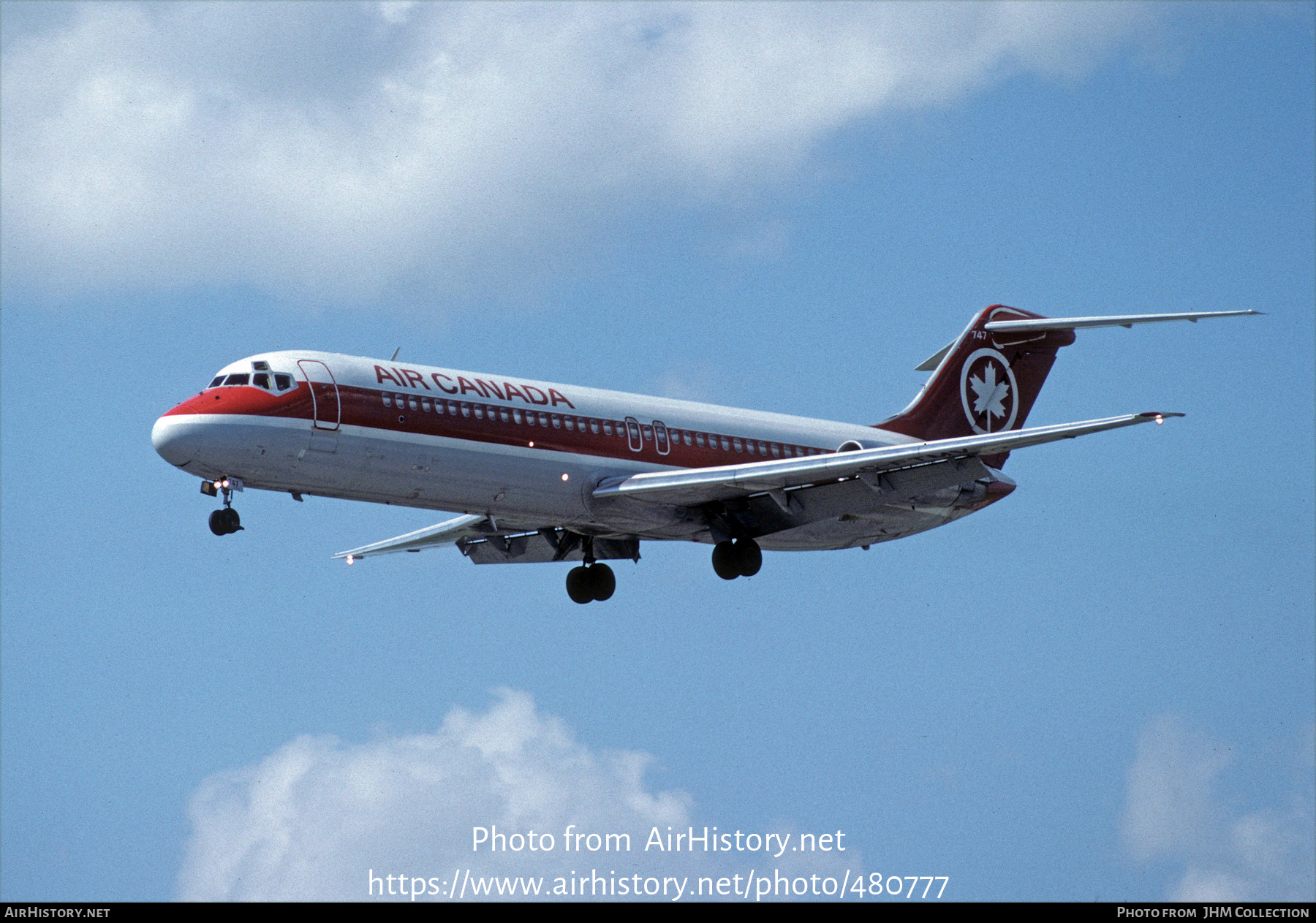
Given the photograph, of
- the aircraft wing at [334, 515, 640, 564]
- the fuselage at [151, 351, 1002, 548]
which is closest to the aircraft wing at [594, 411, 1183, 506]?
the fuselage at [151, 351, 1002, 548]

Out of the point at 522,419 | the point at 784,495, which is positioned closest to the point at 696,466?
the point at 784,495

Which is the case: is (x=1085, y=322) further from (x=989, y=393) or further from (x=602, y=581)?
(x=602, y=581)

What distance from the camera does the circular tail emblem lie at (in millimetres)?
42719

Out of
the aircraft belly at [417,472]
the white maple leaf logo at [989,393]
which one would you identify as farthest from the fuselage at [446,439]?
the white maple leaf logo at [989,393]

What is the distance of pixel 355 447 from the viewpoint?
3203cm

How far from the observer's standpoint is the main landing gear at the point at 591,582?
39.8 meters

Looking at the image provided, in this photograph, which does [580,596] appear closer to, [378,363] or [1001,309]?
[378,363]

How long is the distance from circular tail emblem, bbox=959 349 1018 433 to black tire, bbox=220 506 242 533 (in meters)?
19.0

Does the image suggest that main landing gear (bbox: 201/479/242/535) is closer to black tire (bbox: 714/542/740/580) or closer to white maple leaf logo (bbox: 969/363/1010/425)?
black tire (bbox: 714/542/740/580)

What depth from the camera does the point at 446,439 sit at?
32688 mm

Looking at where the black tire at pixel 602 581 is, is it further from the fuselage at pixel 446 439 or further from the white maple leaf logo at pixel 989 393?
the white maple leaf logo at pixel 989 393

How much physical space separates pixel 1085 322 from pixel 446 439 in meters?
16.7

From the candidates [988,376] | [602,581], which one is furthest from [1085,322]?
[602,581]
